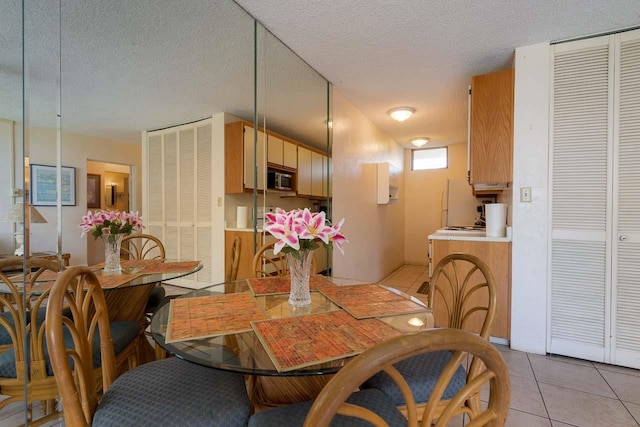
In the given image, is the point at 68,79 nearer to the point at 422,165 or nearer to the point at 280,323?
the point at 280,323

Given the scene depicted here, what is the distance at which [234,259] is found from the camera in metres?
2.09

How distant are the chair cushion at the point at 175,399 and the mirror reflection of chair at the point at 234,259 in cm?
99

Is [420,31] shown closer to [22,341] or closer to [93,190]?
[93,190]

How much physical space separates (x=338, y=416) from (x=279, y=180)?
2.08 metres

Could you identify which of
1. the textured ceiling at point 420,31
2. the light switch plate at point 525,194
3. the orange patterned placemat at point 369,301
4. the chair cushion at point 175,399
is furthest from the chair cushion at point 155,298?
the light switch plate at point 525,194

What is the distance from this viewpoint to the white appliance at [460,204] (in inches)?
206

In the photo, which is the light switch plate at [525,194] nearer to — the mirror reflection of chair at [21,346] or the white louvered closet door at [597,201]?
the white louvered closet door at [597,201]

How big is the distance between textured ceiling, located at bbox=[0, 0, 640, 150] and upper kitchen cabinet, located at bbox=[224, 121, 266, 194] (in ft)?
0.46

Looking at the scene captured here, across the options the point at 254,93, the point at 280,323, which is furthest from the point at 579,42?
the point at 280,323

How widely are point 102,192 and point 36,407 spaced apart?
48.3 inches

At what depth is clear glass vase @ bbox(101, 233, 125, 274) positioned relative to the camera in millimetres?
1550

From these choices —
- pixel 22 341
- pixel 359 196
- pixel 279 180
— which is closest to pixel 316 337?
pixel 22 341

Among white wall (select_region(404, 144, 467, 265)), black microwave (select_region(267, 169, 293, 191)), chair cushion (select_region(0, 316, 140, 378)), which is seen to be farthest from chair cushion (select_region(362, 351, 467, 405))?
white wall (select_region(404, 144, 467, 265))

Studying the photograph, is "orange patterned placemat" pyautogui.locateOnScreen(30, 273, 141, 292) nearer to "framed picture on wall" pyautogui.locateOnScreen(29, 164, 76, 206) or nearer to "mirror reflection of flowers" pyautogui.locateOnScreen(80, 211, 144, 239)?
"mirror reflection of flowers" pyautogui.locateOnScreen(80, 211, 144, 239)
